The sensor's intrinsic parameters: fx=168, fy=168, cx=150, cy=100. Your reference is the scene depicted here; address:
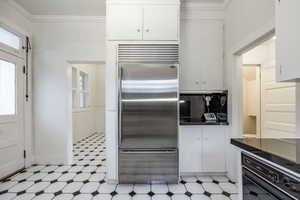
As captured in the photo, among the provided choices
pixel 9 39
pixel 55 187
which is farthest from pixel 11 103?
pixel 55 187

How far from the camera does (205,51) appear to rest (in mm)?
2947

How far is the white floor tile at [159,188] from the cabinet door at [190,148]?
0.47 m

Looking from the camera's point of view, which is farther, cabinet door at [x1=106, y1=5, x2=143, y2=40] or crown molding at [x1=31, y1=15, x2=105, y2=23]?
crown molding at [x1=31, y1=15, x2=105, y2=23]

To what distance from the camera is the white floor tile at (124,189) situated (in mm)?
2294

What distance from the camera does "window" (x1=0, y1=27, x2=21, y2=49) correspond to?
2696 mm

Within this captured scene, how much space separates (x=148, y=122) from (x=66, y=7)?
2513 millimetres

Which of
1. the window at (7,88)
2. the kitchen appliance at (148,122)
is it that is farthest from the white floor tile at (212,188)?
the window at (7,88)

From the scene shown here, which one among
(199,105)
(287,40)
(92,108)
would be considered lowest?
(92,108)

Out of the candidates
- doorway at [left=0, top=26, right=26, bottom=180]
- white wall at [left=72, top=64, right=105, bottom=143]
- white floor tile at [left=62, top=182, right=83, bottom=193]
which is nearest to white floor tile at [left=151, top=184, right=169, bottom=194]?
white floor tile at [left=62, top=182, right=83, bottom=193]

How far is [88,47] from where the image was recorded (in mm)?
3285

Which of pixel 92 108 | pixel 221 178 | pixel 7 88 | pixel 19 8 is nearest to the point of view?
pixel 221 178

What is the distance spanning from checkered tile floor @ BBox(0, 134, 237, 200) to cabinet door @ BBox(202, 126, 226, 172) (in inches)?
7.1

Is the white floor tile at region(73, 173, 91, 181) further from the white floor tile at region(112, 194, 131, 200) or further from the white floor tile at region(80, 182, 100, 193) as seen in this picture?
the white floor tile at region(112, 194, 131, 200)

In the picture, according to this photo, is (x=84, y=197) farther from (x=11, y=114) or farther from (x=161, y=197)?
(x=11, y=114)
